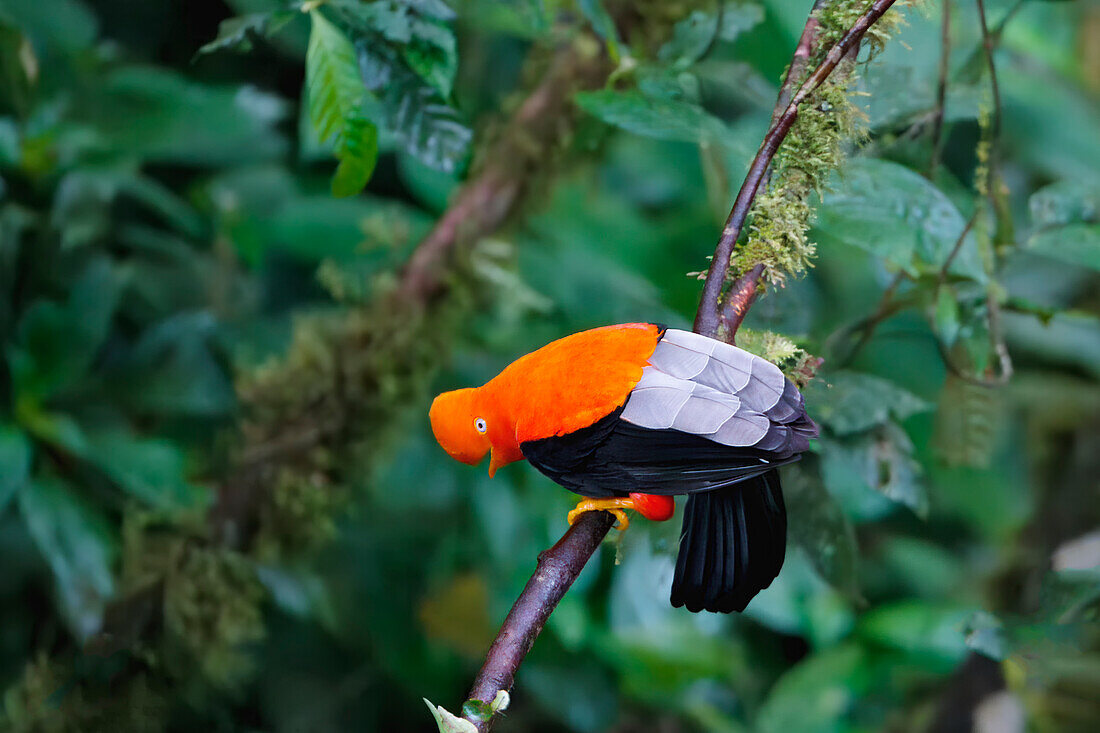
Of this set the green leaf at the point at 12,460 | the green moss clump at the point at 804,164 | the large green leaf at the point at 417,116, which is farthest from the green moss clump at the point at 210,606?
the green moss clump at the point at 804,164

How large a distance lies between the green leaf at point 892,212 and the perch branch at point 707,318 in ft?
0.58

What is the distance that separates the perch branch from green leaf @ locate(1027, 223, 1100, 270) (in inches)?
18.1

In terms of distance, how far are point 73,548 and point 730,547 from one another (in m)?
1.24

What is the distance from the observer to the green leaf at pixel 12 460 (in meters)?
1.35

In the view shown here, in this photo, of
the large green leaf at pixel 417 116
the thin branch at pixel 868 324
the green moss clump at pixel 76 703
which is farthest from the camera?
the green moss clump at pixel 76 703

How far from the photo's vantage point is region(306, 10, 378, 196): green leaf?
783 mm

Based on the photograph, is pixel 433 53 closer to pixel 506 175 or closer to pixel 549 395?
pixel 549 395

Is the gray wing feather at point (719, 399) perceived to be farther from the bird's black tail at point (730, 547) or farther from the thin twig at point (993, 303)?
the thin twig at point (993, 303)

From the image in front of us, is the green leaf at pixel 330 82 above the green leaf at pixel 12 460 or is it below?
above

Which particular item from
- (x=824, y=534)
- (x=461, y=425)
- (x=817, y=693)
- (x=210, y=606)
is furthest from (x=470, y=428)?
(x=817, y=693)

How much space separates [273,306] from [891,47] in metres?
1.58

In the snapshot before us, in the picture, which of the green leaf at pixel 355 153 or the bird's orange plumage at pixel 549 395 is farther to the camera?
the green leaf at pixel 355 153

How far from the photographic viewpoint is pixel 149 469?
1.44 metres

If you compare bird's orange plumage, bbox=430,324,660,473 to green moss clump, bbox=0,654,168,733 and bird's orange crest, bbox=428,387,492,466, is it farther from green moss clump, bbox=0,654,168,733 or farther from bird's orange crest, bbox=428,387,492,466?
green moss clump, bbox=0,654,168,733
